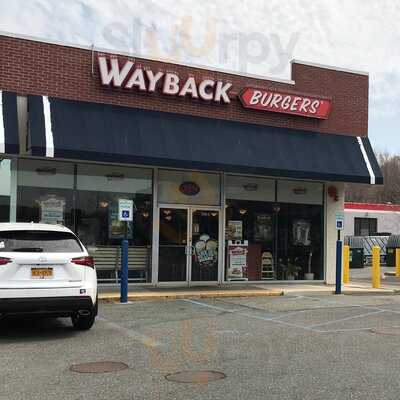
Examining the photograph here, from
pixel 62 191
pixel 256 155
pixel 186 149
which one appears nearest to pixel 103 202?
pixel 62 191

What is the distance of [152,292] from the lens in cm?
1427

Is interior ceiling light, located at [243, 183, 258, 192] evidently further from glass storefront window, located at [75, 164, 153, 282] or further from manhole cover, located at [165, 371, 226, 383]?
manhole cover, located at [165, 371, 226, 383]

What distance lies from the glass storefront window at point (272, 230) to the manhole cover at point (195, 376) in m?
10.1

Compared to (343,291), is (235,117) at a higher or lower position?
higher

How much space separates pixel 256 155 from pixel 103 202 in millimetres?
4187

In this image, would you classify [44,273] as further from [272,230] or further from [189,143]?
[272,230]

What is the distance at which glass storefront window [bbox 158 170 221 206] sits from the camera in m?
15.9

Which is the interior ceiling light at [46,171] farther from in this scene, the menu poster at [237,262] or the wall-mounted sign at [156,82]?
the menu poster at [237,262]

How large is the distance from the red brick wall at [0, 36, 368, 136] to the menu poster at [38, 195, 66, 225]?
253cm

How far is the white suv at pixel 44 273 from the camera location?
26.9ft

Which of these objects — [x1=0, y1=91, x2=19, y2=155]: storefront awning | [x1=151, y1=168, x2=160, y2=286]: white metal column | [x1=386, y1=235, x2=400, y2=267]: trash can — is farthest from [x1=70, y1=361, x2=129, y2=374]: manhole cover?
[x1=386, y1=235, x2=400, y2=267]: trash can

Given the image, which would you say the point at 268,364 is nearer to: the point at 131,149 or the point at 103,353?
the point at 103,353

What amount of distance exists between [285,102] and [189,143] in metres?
3.70

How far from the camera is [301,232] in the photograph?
711 inches
